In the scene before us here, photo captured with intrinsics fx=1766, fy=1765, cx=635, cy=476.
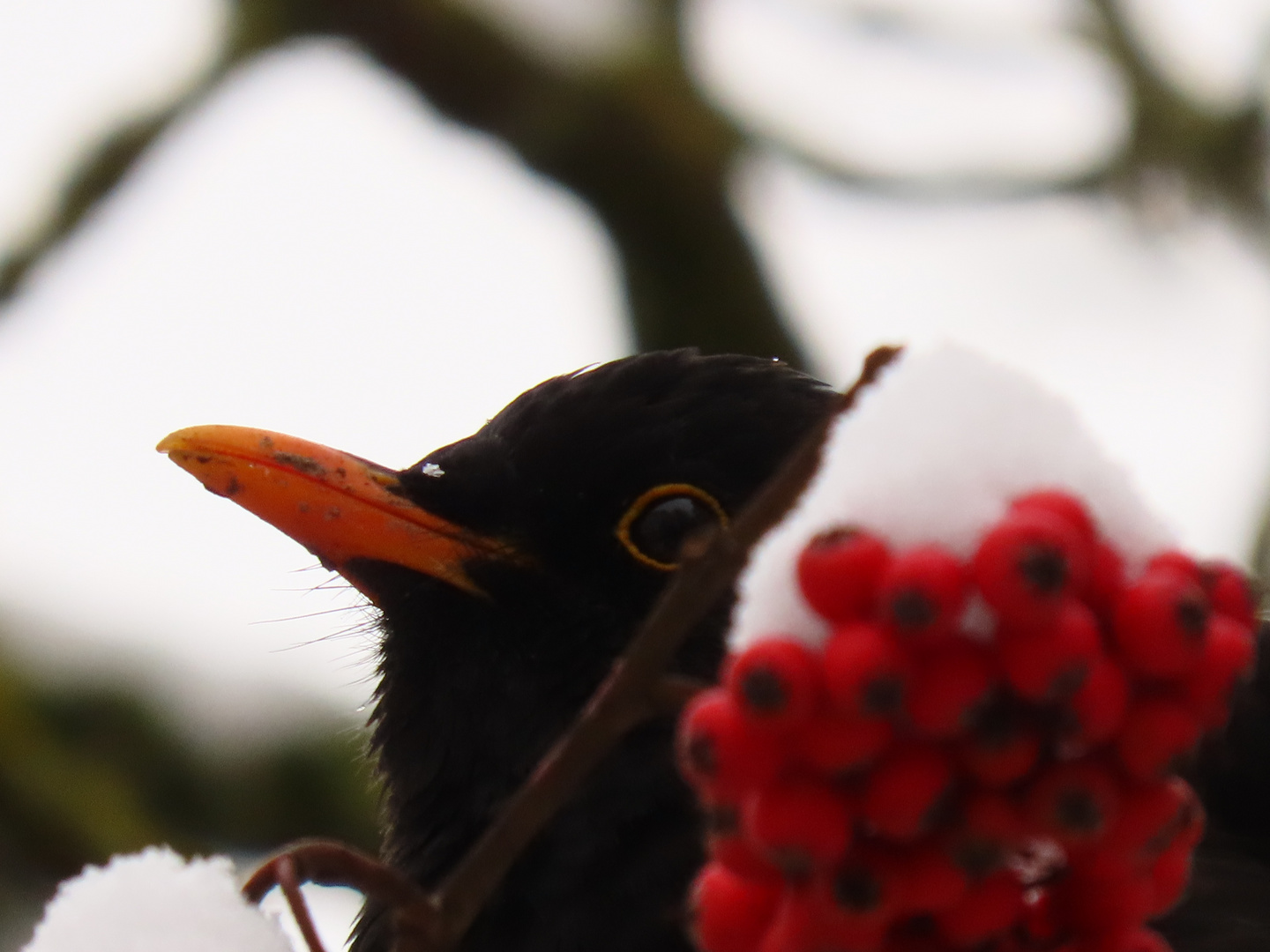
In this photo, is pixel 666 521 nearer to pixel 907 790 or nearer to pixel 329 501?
pixel 329 501

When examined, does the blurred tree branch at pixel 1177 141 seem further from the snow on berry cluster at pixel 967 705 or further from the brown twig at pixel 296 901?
the brown twig at pixel 296 901

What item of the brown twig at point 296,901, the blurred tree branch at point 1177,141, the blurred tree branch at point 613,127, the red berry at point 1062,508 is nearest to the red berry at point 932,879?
the red berry at point 1062,508

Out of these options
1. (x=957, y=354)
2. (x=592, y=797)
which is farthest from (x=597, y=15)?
(x=957, y=354)

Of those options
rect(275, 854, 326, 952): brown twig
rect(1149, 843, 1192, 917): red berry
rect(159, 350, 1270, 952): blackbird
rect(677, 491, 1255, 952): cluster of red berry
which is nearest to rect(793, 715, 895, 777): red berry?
rect(677, 491, 1255, 952): cluster of red berry

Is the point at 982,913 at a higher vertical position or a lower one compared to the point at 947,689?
lower

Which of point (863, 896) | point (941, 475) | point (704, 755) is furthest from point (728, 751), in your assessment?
point (941, 475)

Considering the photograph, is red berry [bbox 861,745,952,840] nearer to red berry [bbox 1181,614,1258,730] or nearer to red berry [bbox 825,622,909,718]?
red berry [bbox 825,622,909,718]
